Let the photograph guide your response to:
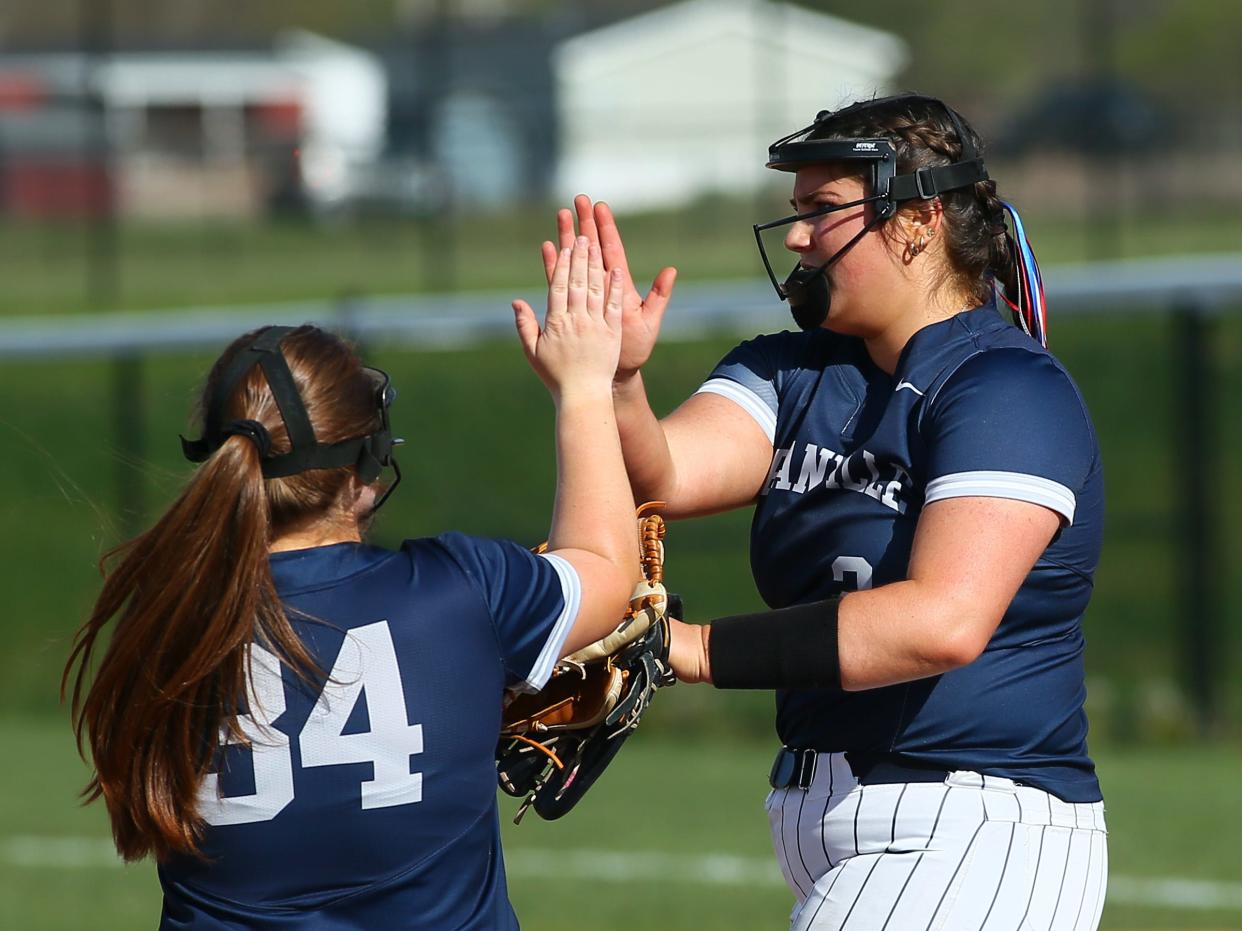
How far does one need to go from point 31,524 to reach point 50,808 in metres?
4.42

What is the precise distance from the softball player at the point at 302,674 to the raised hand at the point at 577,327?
340 millimetres

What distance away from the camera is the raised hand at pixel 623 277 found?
105 inches

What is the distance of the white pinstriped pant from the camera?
102 inches

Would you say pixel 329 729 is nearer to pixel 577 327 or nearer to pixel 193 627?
pixel 193 627

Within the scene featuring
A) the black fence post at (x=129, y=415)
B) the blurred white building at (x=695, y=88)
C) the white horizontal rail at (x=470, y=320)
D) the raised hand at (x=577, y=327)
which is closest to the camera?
the raised hand at (x=577, y=327)

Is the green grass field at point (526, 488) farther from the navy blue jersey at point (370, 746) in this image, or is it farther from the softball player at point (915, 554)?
the navy blue jersey at point (370, 746)

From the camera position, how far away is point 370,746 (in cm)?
222

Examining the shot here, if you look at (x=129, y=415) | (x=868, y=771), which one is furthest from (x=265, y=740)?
(x=129, y=415)

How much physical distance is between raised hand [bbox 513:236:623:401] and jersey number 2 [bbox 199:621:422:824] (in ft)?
1.76

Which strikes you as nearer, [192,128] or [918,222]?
[918,222]

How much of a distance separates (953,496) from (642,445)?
601 mm

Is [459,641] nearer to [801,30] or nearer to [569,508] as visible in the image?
[569,508]

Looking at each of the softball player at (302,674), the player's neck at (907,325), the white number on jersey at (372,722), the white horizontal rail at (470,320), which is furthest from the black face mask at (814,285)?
the white horizontal rail at (470,320)

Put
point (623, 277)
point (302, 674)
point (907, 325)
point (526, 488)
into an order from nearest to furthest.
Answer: point (302, 674) < point (623, 277) < point (907, 325) < point (526, 488)
